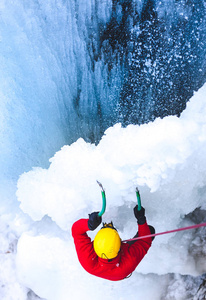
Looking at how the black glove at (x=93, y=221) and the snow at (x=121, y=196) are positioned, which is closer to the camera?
the black glove at (x=93, y=221)

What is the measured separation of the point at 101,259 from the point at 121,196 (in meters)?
0.51

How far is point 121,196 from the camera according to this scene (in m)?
2.21

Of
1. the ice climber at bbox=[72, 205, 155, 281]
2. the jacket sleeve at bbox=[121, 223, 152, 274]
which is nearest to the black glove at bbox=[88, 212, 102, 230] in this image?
the ice climber at bbox=[72, 205, 155, 281]

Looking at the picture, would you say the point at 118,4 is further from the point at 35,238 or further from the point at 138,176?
the point at 35,238

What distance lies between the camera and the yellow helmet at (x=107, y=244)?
1833 millimetres

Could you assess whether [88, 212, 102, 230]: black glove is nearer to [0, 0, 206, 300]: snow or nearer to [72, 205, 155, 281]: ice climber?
[72, 205, 155, 281]: ice climber

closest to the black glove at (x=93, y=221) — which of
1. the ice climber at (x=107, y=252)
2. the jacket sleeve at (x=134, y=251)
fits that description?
the ice climber at (x=107, y=252)

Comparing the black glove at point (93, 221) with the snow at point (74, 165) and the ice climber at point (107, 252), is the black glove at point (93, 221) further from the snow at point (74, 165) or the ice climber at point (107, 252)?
the snow at point (74, 165)

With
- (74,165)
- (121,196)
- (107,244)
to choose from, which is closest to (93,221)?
(107,244)

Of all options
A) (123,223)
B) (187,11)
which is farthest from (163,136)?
(187,11)

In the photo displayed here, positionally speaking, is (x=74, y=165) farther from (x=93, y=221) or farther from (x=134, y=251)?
(x=134, y=251)

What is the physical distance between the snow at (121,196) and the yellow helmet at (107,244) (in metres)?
0.40

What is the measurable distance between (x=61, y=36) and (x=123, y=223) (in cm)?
187

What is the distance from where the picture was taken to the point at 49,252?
2.80m
